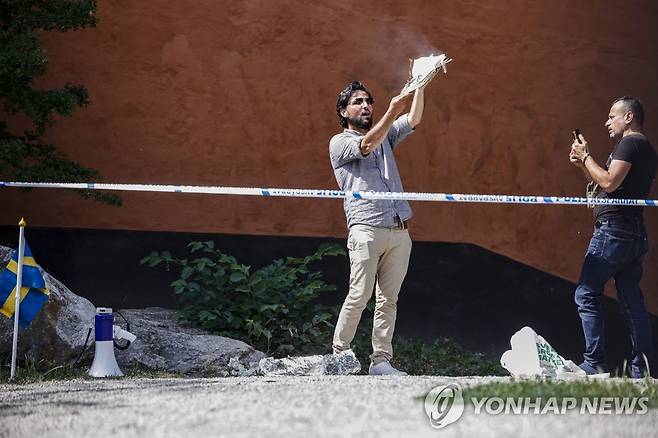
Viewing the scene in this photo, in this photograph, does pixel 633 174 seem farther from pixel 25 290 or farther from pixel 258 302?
pixel 25 290

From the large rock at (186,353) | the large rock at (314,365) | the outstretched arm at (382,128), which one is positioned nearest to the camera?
the outstretched arm at (382,128)

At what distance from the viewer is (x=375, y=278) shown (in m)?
5.81

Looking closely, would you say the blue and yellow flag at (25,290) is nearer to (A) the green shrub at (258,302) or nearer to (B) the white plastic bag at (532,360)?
(A) the green shrub at (258,302)

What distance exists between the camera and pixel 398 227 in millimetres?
5672

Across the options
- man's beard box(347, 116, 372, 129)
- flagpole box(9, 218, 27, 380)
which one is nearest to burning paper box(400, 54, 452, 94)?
man's beard box(347, 116, 372, 129)

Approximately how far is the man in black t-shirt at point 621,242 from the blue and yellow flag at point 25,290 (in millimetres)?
2896

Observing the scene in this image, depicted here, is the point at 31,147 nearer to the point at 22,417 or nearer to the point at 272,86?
the point at 272,86

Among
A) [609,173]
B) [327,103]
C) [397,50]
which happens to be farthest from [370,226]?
[397,50]

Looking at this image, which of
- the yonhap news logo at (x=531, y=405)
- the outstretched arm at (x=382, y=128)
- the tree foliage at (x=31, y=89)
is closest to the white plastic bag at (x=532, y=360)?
the outstretched arm at (x=382, y=128)

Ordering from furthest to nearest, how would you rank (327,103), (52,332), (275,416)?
(327,103)
(52,332)
(275,416)

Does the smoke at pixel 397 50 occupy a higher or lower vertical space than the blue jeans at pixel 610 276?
higher

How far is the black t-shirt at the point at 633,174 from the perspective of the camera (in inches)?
224

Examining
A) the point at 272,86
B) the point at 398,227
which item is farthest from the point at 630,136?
the point at 272,86

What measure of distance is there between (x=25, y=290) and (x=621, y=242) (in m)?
3.17
